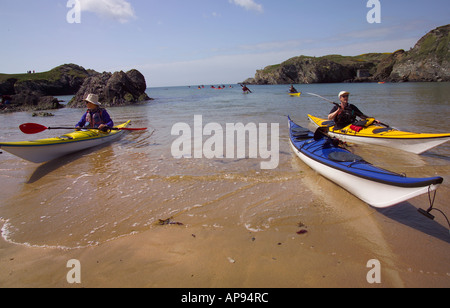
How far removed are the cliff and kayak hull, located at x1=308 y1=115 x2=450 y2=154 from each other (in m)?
61.2

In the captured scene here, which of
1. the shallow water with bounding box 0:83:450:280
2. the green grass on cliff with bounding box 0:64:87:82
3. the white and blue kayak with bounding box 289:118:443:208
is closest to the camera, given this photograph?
the white and blue kayak with bounding box 289:118:443:208

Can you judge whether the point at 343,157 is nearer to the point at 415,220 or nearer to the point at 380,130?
the point at 415,220

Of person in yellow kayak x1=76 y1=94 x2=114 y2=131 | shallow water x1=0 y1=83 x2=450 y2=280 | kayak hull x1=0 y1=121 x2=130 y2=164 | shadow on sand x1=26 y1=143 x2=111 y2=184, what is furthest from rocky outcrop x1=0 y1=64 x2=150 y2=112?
shallow water x1=0 y1=83 x2=450 y2=280

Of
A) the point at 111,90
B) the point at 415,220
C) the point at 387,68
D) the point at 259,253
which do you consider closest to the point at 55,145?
the point at 259,253

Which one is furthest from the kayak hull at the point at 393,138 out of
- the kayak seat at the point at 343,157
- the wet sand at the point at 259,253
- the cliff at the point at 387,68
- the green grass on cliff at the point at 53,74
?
the green grass on cliff at the point at 53,74

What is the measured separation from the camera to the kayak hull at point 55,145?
21.0ft

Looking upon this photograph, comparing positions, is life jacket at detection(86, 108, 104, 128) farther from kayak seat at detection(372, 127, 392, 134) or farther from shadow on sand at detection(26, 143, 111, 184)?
kayak seat at detection(372, 127, 392, 134)

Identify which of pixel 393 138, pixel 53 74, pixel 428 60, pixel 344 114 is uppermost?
pixel 428 60

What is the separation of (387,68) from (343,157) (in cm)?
8160

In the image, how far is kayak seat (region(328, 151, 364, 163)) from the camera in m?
4.66

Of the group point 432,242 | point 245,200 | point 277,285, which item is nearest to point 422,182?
point 432,242

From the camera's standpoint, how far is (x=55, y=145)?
7410mm

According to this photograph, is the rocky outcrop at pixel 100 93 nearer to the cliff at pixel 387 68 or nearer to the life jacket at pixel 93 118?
the life jacket at pixel 93 118

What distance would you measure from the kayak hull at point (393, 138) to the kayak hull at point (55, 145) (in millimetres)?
9126
